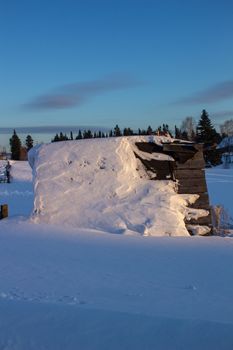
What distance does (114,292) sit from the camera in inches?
218

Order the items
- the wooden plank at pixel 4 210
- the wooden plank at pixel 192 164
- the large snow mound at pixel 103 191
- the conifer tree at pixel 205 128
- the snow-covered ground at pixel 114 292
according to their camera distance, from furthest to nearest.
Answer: the conifer tree at pixel 205 128, the wooden plank at pixel 4 210, the wooden plank at pixel 192 164, the large snow mound at pixel 103 191, the snow-covered ground at pixel 114 292

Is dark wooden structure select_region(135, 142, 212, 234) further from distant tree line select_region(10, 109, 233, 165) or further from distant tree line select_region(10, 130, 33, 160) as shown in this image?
distant tree line select_region(10, 130, 33, 160)

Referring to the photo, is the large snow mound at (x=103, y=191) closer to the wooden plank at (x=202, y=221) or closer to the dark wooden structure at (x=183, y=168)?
the dark wooden structure at (x=183, y=168)

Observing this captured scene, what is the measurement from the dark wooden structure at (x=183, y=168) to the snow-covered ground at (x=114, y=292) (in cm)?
220

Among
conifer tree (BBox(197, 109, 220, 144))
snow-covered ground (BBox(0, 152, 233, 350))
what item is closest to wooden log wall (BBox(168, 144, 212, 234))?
snow-covered ground (BBox(0, 152, 233, 350))

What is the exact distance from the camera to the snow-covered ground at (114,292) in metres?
4.23

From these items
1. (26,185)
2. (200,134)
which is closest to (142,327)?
(26,185)

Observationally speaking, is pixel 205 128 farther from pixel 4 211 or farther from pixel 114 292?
pixel 114 292

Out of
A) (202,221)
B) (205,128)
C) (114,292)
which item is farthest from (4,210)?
(205,128)

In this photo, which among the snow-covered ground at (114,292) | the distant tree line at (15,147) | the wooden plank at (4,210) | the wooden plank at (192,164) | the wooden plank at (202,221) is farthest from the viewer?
the distant tree line at (15,147)

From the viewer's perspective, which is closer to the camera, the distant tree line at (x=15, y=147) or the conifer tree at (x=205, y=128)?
the conifer tree at (x=205, y=128)

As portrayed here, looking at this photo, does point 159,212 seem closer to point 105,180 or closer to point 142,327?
point 105,180

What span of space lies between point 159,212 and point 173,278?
4.54 metres

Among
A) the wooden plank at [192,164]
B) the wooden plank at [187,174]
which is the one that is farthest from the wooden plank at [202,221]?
the wooden plank at [192,164]
